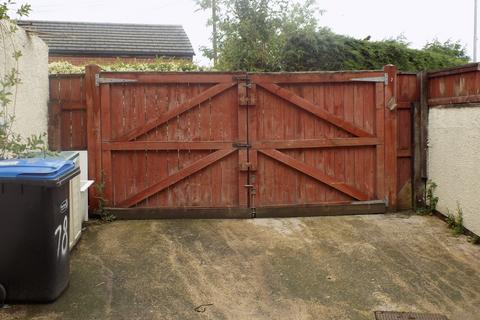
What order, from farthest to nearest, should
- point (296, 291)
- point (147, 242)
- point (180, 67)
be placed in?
point (180, 67), point (147, 242), point (296, 291)

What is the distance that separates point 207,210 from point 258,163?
0.95 metres

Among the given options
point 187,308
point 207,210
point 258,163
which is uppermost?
point 258,163

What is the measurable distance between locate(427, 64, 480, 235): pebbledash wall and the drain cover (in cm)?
208

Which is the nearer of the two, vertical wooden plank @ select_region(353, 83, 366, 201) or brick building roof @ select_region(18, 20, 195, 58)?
vertical wooden plank @ select_region(353, 83, 366, 201)

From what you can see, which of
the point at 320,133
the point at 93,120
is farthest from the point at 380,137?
the point at 93,120

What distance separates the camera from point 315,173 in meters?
6.77

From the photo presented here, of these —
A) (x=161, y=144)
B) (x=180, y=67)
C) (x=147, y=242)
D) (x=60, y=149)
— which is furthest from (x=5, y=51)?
(x=180, y=67)

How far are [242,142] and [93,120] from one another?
200 centimetres

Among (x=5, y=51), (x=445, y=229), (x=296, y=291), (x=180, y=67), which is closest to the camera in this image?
(x=296, y=291)

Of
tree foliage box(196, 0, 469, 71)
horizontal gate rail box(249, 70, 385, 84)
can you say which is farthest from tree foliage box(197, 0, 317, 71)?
horizontal gate rail box(249, 70, 385, 84)

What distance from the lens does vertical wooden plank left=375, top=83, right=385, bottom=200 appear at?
6.83 meters

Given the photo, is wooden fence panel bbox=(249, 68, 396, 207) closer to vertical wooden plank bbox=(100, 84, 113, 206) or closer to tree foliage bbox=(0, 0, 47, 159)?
vertical wooden plank bbox=(100, 84, 113, 206)

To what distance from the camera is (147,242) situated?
577cm

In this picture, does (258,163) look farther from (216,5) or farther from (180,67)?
(216,5)
